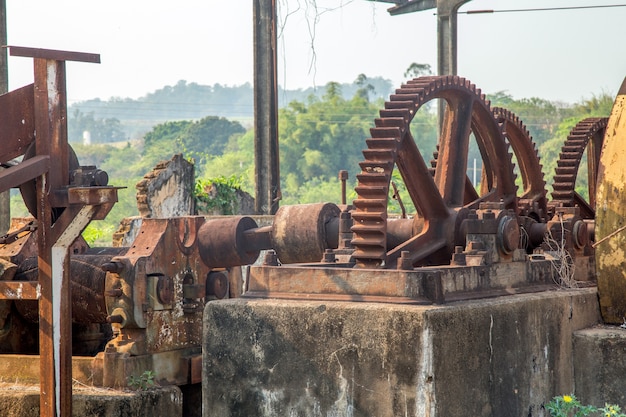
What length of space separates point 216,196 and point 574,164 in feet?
28.0

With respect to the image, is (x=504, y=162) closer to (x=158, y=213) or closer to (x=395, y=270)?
(x=395, y=270)

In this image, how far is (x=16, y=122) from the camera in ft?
16.9

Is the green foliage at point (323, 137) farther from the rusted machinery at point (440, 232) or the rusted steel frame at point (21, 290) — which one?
the rusted steel frame at point (21, 290)

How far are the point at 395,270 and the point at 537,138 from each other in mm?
61696

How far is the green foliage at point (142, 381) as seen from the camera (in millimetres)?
6312

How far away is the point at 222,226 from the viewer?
6.86 m

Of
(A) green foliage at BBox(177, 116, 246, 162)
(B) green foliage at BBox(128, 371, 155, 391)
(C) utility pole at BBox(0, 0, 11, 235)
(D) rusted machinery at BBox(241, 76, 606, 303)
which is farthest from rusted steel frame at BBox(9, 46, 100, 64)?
(A) green foliage at BBox(177, 116, 246, 162)

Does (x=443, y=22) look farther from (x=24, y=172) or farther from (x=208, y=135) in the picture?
(x=208, y=135)

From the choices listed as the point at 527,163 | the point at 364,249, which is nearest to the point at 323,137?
the point at 527,163

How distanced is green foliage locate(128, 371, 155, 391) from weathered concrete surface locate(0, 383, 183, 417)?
41 mm

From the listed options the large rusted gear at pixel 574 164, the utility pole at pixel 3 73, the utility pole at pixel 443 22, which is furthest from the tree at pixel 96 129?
the large rusted gear at pixel 574 164

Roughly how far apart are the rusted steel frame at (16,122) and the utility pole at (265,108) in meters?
7.91

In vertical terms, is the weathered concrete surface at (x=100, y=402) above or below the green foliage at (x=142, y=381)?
below

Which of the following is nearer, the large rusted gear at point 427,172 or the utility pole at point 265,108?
the large rusted gear at point 427,172
